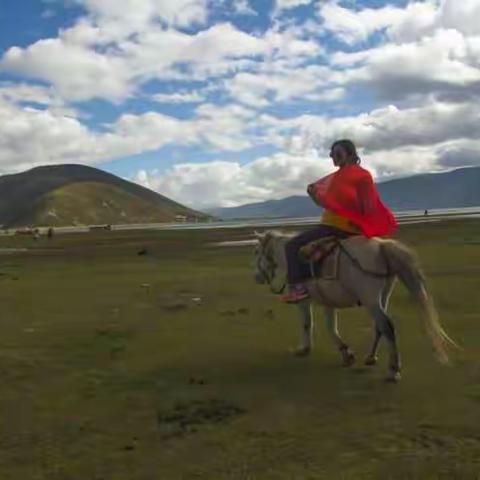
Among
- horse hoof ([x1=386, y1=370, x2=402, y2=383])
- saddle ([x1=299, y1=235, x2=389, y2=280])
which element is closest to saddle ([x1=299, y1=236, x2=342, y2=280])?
saddle ([x1=299, y1=235, x2=389, y2=280])

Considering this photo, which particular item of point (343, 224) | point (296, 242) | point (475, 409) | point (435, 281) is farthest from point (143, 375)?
point (435, 281)

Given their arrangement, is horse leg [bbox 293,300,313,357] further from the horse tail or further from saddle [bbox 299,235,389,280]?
the horse tail

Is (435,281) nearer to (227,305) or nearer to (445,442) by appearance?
(227,305)

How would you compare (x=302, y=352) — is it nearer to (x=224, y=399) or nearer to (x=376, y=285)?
(x=376, y=285)

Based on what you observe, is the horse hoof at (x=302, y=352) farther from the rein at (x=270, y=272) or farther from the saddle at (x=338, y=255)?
the saddle at (x=338, y=255)

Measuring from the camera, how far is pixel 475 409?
779 cm

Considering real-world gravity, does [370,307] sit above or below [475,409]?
above

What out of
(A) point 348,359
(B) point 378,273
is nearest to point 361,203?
(B) point 378,273

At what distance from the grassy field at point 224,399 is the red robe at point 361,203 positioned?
2301 mm

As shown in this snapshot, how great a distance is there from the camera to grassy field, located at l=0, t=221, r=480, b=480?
20.8 ft

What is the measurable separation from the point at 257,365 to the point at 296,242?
2.23 metres

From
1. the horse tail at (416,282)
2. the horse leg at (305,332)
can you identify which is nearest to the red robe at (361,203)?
the horse tail at (416,282)

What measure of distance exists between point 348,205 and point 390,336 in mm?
2212

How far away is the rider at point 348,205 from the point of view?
10102mm
